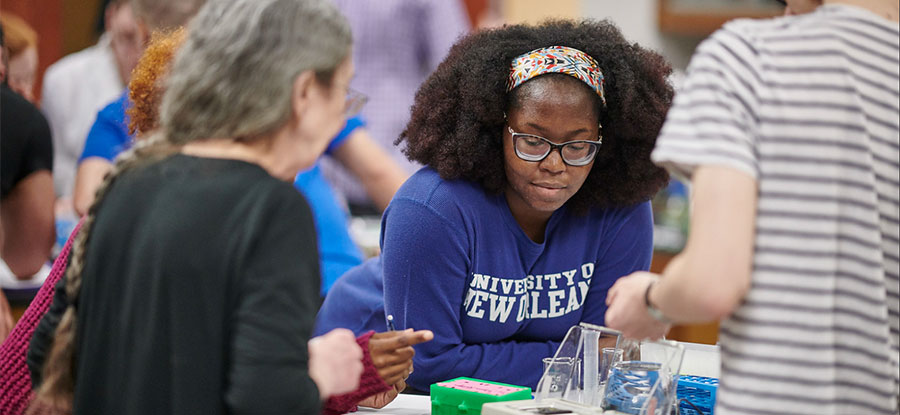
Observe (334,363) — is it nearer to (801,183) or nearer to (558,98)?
(801,183)

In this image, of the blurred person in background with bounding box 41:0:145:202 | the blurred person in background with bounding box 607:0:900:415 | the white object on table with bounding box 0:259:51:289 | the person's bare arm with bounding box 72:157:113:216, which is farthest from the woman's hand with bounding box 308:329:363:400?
the blurred person in background with bounding box 41:0:145:202

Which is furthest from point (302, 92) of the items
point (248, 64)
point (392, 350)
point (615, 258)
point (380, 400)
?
point (615, 258)

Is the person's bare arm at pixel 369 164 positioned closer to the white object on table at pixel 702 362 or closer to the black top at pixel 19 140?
the black top at pixel 19 140

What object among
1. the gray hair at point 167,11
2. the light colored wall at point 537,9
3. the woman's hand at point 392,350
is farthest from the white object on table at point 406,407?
the light colored wall at point 537,9

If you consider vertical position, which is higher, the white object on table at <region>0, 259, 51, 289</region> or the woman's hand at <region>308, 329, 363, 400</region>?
the woman's hand at <region>308, 329, 363, 400</region>

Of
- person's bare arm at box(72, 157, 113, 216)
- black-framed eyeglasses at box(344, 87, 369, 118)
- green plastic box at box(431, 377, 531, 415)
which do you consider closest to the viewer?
black-framed eyeglasses at box(344, 87, 369, 118)

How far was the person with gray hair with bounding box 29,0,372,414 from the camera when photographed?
51.4 inches

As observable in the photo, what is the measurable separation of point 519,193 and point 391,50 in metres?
2.50

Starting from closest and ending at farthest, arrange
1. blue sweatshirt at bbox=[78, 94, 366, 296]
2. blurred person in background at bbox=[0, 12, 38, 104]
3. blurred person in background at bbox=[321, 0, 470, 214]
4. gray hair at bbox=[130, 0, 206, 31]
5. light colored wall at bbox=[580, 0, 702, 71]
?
gray hair at bbox=[130, 0, 206, 31] < blue sweatshirt at bbox=[78, 94, 366, 296] < blurred person in background at bbox=[0, 12, 38, 104] < blurred person in background at bbox=[321, 0, 470, 214] < light colored wall at bbox=[580, 0, 702, 71]

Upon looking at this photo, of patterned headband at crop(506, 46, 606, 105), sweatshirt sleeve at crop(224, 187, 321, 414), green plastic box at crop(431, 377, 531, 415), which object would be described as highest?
patterned headband at crop(506, 46, 606, 105)

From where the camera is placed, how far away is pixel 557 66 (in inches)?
88.4

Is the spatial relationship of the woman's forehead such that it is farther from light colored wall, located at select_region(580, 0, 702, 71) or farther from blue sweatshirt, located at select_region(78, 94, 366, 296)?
light colored wall, located at select_region(580, 0, 702, 71)

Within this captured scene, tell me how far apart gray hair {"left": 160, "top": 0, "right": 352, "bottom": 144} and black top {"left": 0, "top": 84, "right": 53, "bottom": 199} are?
5.19 ft

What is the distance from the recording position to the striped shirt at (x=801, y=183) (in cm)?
133
